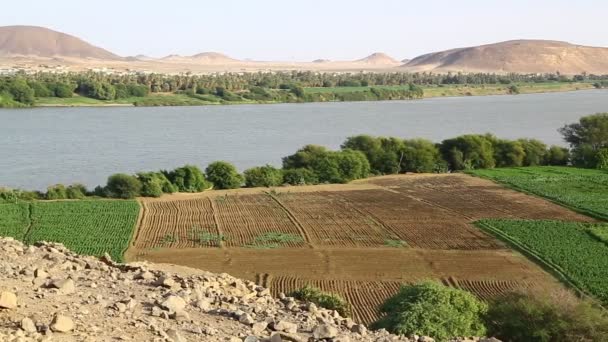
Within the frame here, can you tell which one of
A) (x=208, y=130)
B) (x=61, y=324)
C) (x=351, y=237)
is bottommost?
(x=208, y=130)

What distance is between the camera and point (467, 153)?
46688 mm

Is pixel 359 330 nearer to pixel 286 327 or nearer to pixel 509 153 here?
pixel 286 327

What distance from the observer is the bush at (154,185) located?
35.7 m

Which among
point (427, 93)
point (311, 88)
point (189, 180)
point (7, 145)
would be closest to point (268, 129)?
point (7, 145)

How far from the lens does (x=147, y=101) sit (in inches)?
3482

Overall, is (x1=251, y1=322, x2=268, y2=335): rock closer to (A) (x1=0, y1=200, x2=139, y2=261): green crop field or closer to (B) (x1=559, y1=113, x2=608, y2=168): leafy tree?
(A) (x1=0, y1=200, x2=139, y2=261): green crop field

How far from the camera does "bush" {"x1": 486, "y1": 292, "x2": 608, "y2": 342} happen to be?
12805mm

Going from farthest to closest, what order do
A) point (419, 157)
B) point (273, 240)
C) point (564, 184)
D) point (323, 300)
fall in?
point (419, 157)
point (564, 184)
point (273, 240)
point (323, 300)

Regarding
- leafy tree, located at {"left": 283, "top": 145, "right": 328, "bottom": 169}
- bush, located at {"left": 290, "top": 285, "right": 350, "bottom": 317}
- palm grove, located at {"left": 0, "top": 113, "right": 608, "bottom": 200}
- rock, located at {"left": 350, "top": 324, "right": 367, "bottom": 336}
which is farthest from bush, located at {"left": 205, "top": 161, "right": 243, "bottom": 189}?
rock, located at {"left": 350, "top": 324, "right": 367, "bottom": 336}

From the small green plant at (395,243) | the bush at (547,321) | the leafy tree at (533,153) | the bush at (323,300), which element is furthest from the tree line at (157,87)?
the bush at (547,321)

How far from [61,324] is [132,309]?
48.7 inches

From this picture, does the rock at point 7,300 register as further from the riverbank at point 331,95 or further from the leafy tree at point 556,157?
the riverbank at point 331,95

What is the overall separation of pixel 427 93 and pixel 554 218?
8459 centimetres

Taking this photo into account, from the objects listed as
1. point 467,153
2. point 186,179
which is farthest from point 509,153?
point 186,179
